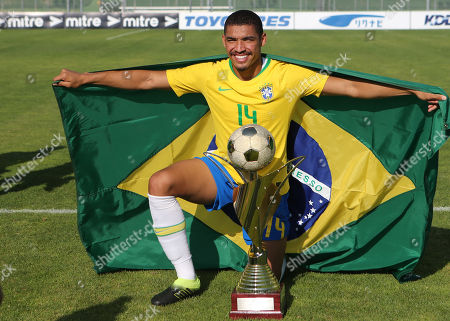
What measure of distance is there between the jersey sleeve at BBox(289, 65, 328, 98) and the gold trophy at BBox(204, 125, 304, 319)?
57cm

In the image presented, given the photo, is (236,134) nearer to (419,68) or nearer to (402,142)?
(402,142)

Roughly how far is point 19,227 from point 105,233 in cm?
143

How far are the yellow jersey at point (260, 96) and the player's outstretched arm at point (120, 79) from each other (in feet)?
1.19

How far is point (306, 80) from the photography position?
4.77 m

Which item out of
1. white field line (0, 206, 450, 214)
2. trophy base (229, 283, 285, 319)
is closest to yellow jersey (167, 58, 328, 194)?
trophy base (229, 283, 285, 319)

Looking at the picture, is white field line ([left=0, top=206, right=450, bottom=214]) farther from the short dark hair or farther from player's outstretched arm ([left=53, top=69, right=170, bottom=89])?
the short dark hair

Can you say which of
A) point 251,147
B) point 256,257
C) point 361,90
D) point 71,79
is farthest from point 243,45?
point 256,257

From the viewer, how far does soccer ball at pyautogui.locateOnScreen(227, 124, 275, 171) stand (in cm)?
427

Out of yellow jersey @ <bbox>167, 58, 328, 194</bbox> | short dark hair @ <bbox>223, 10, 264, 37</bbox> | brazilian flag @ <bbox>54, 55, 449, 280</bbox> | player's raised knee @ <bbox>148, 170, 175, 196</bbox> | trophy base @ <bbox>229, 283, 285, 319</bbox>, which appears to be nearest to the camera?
trophy base @ <bbox>229, 283, 285, 319</bbox>

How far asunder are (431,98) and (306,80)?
872mm

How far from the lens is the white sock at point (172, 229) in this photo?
4.55 m

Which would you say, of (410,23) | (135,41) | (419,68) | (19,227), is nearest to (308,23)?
(410,23)

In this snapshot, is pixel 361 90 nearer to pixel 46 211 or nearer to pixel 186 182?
pixel 186 182

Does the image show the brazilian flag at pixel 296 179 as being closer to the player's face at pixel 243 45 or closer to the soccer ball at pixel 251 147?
the player's face at pixel 243 45
